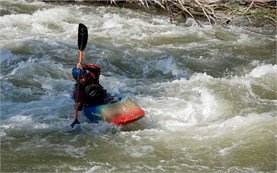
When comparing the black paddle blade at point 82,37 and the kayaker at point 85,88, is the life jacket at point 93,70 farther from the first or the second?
the black paddle blade at point 82,37

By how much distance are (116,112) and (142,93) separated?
143 cm

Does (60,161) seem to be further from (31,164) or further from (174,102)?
(174,102)

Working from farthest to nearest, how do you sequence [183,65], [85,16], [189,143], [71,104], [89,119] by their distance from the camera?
[85,16]
[183,65]
[71,104]
[89,119]
[189,143]

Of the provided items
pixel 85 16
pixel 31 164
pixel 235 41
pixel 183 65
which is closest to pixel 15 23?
pixel 85 16

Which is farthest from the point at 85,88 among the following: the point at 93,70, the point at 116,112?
the point at 116,112

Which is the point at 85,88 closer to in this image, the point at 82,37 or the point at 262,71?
the point at 82,37

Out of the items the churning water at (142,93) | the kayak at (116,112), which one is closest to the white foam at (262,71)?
the churning water at (142,93)

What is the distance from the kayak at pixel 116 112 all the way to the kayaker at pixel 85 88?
0.46 feet

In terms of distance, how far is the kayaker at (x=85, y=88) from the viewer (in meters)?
6.18

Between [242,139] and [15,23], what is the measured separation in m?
6.73

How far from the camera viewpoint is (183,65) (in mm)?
9016

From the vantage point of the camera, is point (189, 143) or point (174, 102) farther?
point (174, 102)

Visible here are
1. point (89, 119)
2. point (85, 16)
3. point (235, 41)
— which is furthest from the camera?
point (85, 16)

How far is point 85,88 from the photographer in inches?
247
